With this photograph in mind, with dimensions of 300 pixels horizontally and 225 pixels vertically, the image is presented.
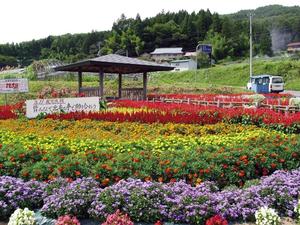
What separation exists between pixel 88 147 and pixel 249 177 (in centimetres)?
330

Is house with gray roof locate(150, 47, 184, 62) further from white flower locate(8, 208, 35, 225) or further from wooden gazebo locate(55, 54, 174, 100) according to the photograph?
white flower locate(8, 208, 35, 225)

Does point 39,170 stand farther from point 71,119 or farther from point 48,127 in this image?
point 71,119

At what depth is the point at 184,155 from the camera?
6.43m

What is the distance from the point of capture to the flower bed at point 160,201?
4691 mm

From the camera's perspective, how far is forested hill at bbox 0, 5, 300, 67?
3108 inches

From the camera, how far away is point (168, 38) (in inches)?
3743

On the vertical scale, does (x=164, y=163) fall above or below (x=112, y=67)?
below

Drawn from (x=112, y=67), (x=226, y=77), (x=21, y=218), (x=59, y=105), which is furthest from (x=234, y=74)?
(x=21, y=218)

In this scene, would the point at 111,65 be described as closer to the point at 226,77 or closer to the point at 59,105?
the point at 59,105

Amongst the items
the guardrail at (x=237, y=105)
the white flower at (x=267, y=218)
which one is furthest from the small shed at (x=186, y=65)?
the white flower at (x=267, y=218)

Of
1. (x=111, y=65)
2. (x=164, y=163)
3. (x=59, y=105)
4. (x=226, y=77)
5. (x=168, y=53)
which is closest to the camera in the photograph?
(x=164, y=163)

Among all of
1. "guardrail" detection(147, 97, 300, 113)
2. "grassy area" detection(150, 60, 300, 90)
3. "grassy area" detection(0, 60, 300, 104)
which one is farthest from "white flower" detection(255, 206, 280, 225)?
"grassy area" detection(150, 60, 300, 90)

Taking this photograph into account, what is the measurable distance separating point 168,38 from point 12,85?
80.2 m

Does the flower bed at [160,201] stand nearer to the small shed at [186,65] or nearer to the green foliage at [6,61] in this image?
the small shed at [186,65]
